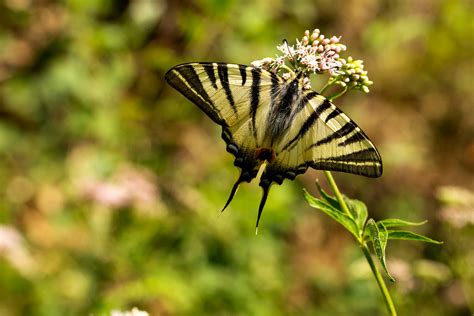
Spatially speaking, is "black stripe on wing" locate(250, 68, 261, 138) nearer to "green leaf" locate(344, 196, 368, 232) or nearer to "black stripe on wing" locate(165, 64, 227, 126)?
"black stripe on wing" locate(165, 64, 227, 126)

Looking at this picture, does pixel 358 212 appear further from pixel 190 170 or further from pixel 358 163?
pixel 190 170

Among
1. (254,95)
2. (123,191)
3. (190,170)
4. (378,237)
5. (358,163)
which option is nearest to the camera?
(378,237)

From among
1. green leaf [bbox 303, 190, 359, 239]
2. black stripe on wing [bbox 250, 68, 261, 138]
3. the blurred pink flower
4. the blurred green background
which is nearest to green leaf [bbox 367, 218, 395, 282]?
green leaf [bbox 303, 190, 359, 239]

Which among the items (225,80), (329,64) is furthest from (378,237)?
(225,80)

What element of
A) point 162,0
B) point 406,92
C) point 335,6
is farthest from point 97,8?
point 406,92

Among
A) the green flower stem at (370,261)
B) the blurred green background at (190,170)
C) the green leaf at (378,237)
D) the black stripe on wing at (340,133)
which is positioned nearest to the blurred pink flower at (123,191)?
the blurred green background at (190,170)
